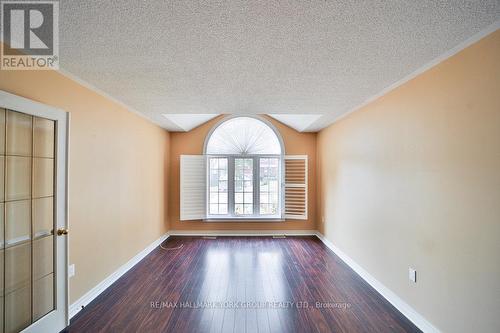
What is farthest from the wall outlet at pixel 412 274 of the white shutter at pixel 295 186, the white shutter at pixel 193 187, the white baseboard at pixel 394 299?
the white shutter at pixel 193 187

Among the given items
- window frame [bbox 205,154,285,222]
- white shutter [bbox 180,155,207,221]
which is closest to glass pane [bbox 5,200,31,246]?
white shutter [bbox 180,155,207,221]

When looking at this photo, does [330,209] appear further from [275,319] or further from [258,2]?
[258,2]

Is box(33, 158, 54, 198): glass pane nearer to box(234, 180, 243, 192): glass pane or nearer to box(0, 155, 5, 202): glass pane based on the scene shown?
box(0, 155, 5, 202): glass pane

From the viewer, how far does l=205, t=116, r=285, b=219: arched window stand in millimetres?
5176

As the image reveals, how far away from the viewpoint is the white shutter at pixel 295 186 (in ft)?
16.4

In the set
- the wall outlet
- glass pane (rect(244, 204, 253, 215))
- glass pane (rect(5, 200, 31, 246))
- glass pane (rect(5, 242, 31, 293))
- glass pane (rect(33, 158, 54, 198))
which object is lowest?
the wall outlet

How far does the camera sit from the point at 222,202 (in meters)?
5.18

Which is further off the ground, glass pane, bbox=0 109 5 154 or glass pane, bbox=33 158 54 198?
glass pane, bbox=0 109 5 154

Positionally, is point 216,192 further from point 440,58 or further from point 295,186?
point 440,58

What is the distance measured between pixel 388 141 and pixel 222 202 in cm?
357

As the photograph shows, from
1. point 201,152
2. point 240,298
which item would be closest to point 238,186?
point 201,152

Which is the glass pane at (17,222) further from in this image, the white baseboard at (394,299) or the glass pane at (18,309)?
the white baseboard at (394,299)

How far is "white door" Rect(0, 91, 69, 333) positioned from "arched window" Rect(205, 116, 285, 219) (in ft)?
10.6

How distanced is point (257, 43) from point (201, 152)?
3.69m
